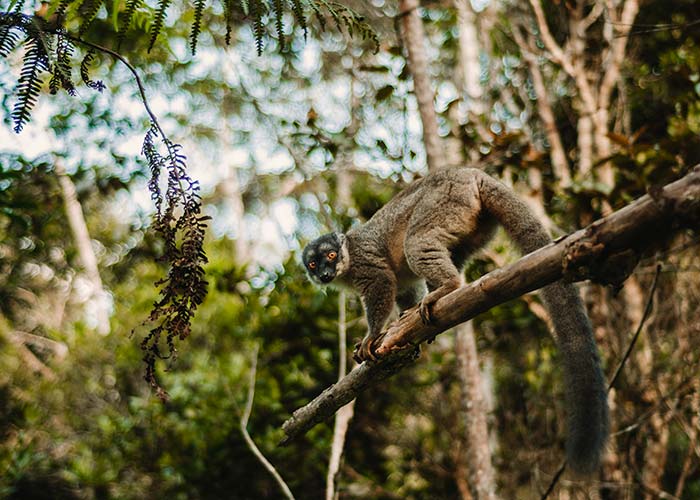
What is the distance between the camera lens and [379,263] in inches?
204

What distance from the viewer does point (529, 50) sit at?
873 centimetres

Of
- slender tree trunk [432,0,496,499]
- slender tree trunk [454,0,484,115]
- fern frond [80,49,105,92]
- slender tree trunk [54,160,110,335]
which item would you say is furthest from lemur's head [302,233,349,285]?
slender tree trunk [54,160,110,335]

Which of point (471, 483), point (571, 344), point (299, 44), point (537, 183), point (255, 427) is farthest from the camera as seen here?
point (299, 44)

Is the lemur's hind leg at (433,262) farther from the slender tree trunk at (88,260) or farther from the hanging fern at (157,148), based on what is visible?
the slender tree trunk at (88,260)

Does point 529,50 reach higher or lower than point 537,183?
higher

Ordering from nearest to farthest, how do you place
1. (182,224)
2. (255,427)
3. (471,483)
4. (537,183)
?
(182,224)
(471,483)
(255,427)
(537,183)

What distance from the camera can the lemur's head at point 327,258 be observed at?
529 cm

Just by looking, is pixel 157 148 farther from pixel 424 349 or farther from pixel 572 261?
pixel 424 349

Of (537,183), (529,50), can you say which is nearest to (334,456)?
(537,183)

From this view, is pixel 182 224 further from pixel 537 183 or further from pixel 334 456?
pixel 537 183

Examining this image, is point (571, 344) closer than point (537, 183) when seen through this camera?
Yes

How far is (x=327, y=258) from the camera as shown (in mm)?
5309

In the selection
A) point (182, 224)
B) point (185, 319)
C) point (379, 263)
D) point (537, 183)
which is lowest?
point (185, 319)

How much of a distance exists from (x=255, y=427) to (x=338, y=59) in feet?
24.5
